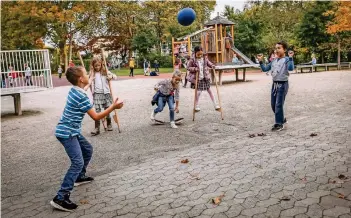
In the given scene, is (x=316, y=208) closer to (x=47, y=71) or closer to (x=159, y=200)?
(x=159, y=200)

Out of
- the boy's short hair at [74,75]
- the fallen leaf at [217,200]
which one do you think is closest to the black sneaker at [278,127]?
the fallen leaf at [217,200]

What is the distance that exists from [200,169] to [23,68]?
9870 millimetres

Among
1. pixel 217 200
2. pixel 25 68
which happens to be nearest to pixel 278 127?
pixel 217 200

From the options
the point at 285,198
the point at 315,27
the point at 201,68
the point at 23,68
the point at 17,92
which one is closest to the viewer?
the point at 285,198

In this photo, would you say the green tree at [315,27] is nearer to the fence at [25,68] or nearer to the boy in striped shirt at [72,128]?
the fence at [25,68]

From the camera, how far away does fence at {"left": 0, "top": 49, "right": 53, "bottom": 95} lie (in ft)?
38.5

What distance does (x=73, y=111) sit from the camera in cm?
393

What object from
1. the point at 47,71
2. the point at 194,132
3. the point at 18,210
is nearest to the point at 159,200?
the point at 18,210

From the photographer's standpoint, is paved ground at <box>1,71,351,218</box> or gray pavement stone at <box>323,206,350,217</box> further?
paved ground at <box>1,71,351,218</box>

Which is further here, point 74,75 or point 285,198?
point 74,75

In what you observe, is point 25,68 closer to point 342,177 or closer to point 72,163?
point 72,163

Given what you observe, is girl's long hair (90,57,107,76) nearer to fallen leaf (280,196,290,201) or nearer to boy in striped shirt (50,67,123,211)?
boy in striped shirt (50,67,123,211)

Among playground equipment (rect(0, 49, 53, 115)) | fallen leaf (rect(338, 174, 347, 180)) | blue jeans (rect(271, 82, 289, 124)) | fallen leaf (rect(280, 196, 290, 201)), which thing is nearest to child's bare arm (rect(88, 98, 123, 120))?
fallen leaf (rect(280, 196, 290, 201))

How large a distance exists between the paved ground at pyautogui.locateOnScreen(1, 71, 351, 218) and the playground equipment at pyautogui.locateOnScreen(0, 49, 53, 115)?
369 centimetres
